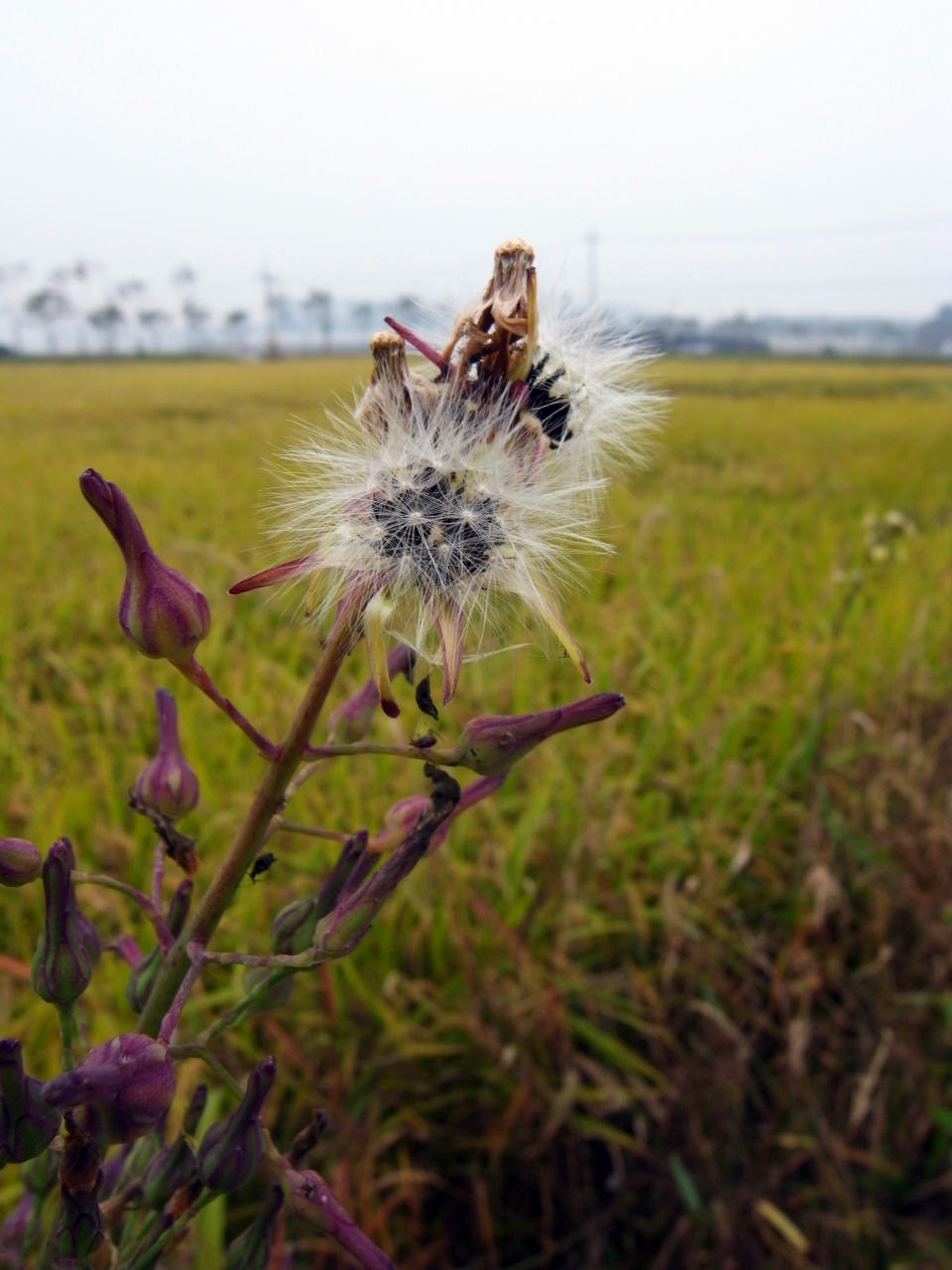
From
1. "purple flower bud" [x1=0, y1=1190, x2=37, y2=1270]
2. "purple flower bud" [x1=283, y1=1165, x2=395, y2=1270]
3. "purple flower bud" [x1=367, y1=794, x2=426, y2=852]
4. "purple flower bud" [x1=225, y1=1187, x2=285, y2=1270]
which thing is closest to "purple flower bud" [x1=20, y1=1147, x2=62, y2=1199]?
"purple flower bud" [x1=0, y1=1190, x2=37, y2=1270]

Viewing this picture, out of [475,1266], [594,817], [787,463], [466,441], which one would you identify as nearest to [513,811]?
[594,817]

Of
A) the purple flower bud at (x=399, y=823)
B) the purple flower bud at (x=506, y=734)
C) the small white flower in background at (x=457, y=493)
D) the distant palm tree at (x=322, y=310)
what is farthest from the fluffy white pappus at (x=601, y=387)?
the distant palm tree at (x=322, y=310)

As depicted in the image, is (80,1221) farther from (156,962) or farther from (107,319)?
(107,319)

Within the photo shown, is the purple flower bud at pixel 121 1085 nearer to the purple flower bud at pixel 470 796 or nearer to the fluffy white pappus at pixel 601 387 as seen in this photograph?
the purple flower bud at pixel 470 796

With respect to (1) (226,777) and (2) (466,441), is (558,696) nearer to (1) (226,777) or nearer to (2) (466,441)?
(1) (226,777)

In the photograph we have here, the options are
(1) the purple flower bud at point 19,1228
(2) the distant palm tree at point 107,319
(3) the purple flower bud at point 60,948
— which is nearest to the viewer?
(3) the purple flower bud at point 60,948

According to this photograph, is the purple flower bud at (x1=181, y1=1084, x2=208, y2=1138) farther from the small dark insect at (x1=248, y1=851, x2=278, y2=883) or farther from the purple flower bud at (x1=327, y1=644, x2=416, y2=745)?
the purple flower bud at (x1=327, y1=644, x2=416, y2=745)
